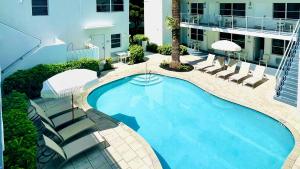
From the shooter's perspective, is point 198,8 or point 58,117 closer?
point 58,117

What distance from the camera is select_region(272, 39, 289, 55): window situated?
23.1 meters

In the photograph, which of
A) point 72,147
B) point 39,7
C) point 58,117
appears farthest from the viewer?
point 39,7

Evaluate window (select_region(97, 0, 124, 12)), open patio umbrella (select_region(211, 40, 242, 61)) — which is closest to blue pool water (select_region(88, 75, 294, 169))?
open patio umbrella (select_region(211, 40, 242, 61))

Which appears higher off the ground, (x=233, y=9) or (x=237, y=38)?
(x=233, y=9)

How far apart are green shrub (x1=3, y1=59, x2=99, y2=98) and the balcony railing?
48.9ft

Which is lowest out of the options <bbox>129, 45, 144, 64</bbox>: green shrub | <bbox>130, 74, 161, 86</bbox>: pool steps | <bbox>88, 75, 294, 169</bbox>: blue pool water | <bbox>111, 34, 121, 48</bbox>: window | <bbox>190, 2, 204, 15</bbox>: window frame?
<bbox>88, 75, 294, 169</bbox>: blue pool water

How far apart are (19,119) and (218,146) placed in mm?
9116

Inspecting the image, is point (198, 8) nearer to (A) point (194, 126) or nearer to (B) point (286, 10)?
(B) point (286, 10)

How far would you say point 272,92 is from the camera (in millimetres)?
18859

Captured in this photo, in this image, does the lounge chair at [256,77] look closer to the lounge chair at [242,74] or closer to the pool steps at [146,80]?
the lounge chair at [242,74]

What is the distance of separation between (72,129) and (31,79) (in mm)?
7057

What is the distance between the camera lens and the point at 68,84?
13.4 m

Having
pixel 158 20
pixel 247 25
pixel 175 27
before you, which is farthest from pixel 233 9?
pixel 158 20

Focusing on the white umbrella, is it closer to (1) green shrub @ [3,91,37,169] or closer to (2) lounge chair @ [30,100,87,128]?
(2) lounge chair @ [30,100,87,128]
